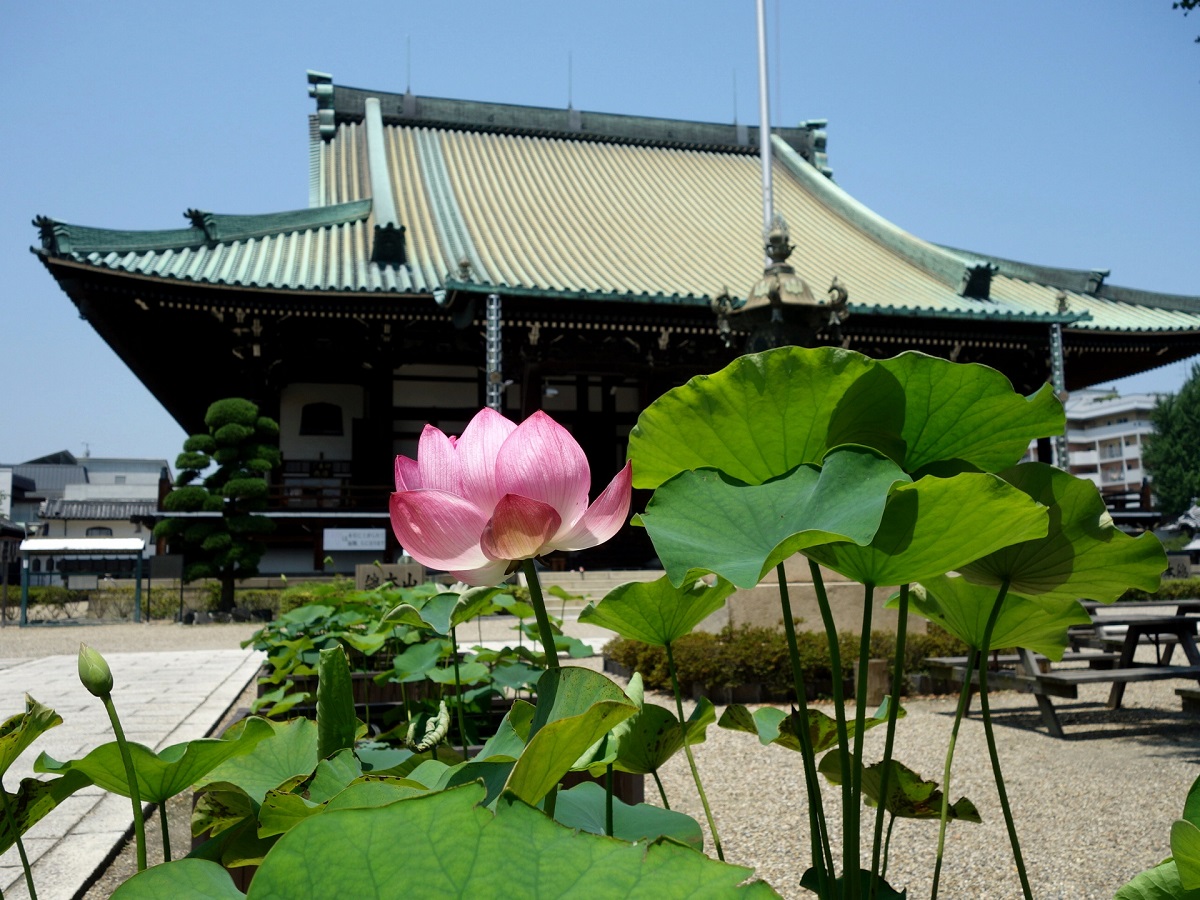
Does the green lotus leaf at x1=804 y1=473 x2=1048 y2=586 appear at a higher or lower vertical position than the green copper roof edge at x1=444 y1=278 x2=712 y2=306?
lower

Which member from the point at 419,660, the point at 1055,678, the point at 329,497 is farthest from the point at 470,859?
the point at 329,497

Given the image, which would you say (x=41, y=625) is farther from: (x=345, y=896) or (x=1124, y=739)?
(x=345, y=896)

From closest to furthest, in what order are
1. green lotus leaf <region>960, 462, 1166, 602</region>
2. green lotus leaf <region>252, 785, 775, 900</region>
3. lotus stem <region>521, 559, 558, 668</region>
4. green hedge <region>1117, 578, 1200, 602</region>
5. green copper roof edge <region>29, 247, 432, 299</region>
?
green lotus leaf <region>252, 785, 775, 900</region>, lotus stem <region>521, 559, 558, 668</region>, green lotus leaf <region>960, 462, 1166, 602</region>, green copper roof edge <region>29, 247, 432, 299</region>, green hedge <region>1117, 578, 1200, 602</region>

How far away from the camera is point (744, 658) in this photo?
5.63 meters

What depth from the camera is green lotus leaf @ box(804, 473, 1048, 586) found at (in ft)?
1.78

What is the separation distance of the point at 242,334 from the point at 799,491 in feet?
38.8

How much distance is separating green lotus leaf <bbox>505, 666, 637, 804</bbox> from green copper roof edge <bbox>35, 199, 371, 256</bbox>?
1119 centimetres

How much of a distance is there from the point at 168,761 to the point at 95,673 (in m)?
0.14

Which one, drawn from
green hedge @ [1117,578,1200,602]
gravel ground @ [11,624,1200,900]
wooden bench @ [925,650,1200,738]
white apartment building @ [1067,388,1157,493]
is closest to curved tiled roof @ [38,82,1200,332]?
green hedge @ [1117,578,1200,602]

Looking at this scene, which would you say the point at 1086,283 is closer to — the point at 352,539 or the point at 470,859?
→ the point at 352,539

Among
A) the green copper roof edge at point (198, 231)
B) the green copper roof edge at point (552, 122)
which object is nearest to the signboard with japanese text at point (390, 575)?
the green copper roof edge at point (198, 231)

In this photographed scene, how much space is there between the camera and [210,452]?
11.4 metres

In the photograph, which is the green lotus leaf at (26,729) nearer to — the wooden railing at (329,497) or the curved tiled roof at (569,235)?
the curved tiled roof at (569,235)

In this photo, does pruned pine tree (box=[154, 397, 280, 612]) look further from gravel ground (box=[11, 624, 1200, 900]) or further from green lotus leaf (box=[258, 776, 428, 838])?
green lotus leaf (box=[258, 776, 428, 838])
